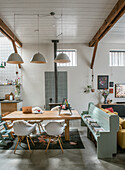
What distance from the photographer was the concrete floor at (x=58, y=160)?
9.01 feet

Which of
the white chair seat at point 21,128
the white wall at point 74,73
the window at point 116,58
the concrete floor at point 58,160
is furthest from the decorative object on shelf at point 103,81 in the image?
the white chair seat at point 21,128

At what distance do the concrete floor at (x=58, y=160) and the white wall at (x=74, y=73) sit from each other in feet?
11.6

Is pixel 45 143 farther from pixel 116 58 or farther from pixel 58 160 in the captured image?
pixel 116 58

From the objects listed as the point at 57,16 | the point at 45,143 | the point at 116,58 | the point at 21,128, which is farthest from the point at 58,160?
the point at 116,58

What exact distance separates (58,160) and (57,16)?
3.64 m

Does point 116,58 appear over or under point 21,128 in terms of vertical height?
over

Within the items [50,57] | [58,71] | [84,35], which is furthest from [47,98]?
[84,35]

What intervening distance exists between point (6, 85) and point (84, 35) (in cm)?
412

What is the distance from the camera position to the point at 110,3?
3424 mm

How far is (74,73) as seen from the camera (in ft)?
22.5

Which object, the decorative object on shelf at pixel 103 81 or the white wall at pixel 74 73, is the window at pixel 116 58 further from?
the decorative object on shelf at pixel 103 81

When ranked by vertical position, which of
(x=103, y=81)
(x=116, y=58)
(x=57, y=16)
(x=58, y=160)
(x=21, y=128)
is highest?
(x=57, y=16)

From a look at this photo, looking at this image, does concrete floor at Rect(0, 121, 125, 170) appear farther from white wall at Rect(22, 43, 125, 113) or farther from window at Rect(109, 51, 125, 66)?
window at Rect(109, 51, 125, 66)

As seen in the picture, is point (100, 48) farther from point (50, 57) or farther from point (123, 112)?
point (123, 112)
